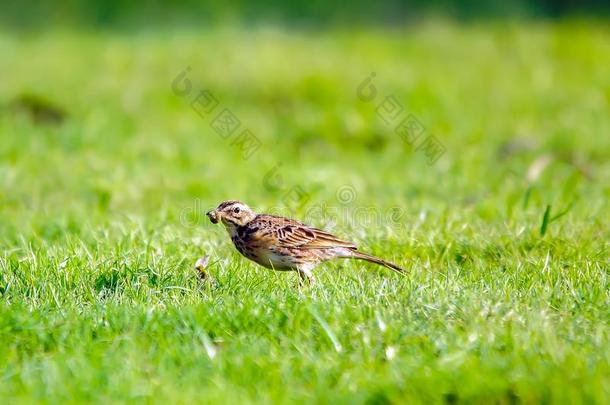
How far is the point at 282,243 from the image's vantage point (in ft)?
20.7

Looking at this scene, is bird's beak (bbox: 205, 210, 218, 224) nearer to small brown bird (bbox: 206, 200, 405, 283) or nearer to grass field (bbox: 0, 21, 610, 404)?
small brown bird (bbox: 206, 200, 405, 283)

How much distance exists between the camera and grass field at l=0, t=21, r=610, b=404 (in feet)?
15.1

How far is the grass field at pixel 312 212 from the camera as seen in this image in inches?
181

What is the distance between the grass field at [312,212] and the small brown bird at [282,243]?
13 centimetres

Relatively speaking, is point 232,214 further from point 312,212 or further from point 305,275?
point 312,212

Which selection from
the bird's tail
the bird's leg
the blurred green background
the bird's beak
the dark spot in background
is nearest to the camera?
the bird's leg

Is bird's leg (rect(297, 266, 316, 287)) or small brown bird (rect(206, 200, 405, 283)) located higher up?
small brown bird (rect(206, 200, 405, 283))


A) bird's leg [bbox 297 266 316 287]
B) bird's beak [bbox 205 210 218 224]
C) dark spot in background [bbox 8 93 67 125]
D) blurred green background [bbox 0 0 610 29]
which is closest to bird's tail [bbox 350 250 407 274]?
bird's leg [bbox 297 266 316 287]

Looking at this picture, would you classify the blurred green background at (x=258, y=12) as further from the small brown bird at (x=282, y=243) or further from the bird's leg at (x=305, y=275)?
the bird's leg at (x=305, y=275)

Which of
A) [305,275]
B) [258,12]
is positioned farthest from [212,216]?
[258,12]

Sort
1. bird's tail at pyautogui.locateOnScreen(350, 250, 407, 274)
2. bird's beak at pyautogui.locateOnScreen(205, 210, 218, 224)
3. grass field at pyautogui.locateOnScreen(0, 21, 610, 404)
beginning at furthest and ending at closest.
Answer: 1. bird's beak at pyautogui.locateOnScreen(205, 210, 218, 224)
2. bird's tail at pyautogui.locateOnScreen(350, 250, 407, 274)
3. grass field at pyautogui.locateOnScreen(0, 21, 610, 404)

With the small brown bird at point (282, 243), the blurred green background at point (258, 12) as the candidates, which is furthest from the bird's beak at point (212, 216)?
the blurred green background at point (258, 12)

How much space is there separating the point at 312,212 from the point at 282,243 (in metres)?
1.85

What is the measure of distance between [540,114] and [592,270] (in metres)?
7.53
